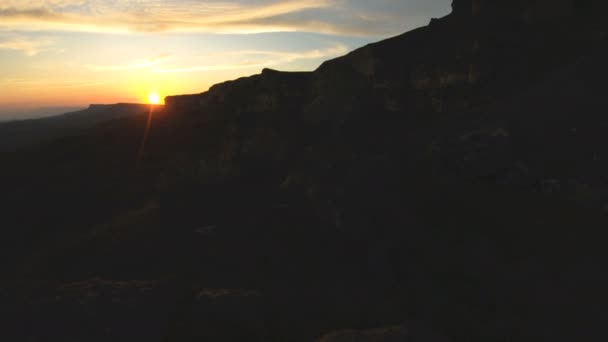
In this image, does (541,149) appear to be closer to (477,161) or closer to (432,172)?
(477,161)

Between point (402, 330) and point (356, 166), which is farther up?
point (356, 166)

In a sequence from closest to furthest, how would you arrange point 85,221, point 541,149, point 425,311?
1. point 425,311
2. point 541,149
3. point 85,221

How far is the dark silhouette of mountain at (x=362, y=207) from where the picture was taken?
10.9m

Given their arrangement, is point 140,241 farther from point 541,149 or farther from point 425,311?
point 541,149

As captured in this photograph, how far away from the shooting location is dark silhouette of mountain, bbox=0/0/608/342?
10.9 m

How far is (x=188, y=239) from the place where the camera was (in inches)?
779

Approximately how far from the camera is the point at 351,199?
18266 mm

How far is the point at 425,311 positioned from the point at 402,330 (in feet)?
8.41

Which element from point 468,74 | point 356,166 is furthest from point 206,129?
point 468,74

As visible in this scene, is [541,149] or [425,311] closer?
[425,311]

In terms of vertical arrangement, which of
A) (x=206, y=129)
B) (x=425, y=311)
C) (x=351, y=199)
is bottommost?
(x=425, y=311)

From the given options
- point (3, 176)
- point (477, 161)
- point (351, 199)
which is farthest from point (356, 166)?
point (3, 176)

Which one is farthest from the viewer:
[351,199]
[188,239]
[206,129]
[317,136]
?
[206,129]

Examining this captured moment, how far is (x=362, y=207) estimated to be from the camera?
17312 mm
